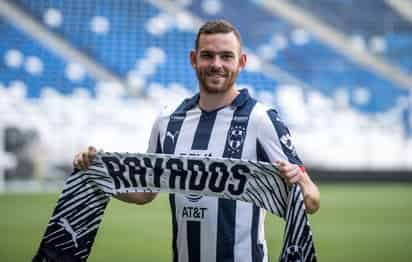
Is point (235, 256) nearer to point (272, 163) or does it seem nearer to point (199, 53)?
point (272, 163)

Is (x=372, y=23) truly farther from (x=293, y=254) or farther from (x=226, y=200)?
(x=293, y=254)

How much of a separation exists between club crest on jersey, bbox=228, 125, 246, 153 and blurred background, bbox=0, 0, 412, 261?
12053 mm

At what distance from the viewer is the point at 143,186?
8.75 feet

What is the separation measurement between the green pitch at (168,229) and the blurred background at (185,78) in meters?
2.60

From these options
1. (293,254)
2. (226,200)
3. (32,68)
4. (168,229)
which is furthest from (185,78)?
(293,254)

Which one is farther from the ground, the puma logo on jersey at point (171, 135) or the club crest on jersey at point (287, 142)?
the puma logo on jersey at point (171, 135)

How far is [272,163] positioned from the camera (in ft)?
8.16

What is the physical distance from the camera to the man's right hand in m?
2.60

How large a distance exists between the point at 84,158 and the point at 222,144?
48 centimetres

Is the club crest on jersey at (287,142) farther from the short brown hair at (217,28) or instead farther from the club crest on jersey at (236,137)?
the short brown hair at (217,28)

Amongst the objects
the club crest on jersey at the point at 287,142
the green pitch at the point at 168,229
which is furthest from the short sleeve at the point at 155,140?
the green pitch at the point at 168,229

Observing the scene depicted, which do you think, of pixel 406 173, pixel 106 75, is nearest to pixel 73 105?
pixel 106 75

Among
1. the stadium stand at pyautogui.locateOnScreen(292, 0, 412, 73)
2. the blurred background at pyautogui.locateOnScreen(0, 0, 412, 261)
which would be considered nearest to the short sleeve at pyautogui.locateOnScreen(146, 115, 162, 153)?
the blurred background at pyautogui.locateOnScreen(0, 0, 412, 261)

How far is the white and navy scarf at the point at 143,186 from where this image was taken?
8.20ft
